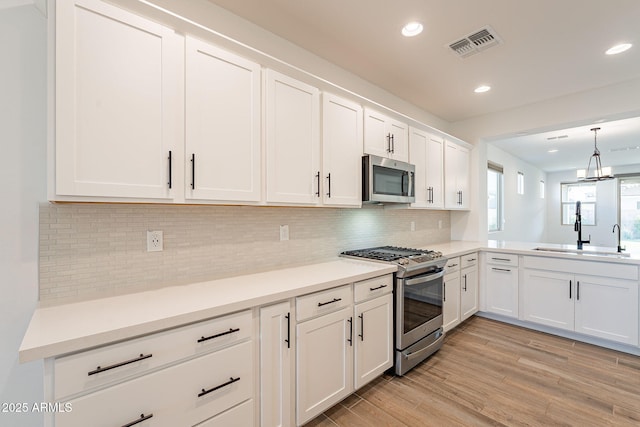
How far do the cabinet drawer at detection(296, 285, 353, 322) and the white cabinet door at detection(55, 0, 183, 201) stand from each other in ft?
3.15

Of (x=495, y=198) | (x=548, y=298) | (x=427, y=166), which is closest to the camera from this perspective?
(x=548, y=298)

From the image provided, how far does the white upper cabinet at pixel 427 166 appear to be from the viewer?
10.4ft

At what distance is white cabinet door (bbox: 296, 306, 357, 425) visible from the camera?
66.5 inches

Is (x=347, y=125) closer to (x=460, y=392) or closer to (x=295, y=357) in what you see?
(x=295, y=357)

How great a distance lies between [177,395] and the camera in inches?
48.4

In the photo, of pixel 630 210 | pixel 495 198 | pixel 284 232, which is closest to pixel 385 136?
pixel 284 232

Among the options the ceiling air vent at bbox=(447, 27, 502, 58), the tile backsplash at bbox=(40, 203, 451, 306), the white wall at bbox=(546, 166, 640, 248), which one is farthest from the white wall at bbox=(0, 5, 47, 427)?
the white wall at bbox=(546, 166, 640, 248)

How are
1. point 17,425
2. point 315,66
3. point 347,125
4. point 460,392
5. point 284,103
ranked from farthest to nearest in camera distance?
point 315,66 → point 347,125 → point 460,392 → point 284,103 → point 17,425

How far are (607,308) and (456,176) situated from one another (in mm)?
2060

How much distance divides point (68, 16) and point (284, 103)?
43.9 inches

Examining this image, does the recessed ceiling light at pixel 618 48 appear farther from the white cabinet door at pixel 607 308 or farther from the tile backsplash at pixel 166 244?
the tile backsplash at pixel 166 244

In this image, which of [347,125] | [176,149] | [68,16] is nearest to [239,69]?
[176,149]

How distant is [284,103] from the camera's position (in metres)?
1.95

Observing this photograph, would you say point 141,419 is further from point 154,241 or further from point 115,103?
point 115,103
